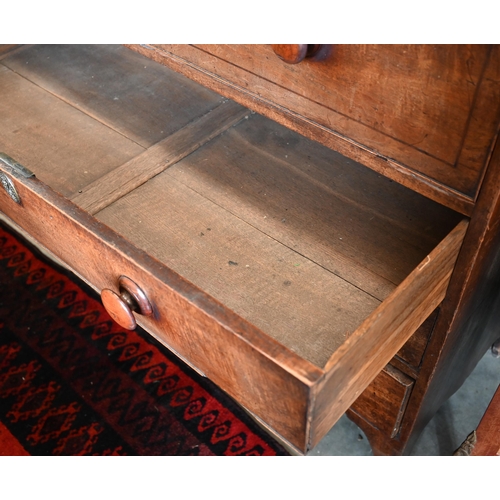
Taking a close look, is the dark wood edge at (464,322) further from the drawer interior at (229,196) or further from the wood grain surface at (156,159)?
the wood grain surface at (156,159)

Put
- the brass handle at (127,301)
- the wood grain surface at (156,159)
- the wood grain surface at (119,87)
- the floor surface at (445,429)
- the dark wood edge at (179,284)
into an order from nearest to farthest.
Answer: the dark wood edge at (179,284), the brass handle at (127,301), the wood grain surface at (156,159), the wood grain surface at (119,87), the floor surface at (445,429)

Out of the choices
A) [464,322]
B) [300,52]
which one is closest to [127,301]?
[300,52]

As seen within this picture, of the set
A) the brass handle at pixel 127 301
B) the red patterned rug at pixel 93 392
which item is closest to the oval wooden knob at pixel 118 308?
the brass handle at pixel 127 301

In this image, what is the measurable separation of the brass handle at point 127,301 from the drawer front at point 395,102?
215mm

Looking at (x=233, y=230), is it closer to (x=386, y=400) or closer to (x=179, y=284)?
(x=179, y=284)

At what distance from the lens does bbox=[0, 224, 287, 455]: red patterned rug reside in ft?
3.35

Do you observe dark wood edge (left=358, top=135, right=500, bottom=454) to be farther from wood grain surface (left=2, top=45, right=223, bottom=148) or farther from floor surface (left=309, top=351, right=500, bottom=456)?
wood grain surface (left=2, top=45, right=223, bottom=148)

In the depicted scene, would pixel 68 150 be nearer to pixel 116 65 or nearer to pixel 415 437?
pixel 116 65

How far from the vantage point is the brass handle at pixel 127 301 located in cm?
55

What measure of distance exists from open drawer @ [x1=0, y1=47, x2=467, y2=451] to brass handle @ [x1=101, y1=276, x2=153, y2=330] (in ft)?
0.04

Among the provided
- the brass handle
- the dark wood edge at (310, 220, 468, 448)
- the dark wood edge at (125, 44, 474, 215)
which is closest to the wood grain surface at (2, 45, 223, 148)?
the dark wood edge at (125, 44, 474, 215)

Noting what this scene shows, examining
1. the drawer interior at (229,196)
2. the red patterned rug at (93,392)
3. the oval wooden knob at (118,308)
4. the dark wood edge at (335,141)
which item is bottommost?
the red patterned rug at (93,392)

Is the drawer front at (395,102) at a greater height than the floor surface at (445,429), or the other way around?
the drawer front at (395,102)

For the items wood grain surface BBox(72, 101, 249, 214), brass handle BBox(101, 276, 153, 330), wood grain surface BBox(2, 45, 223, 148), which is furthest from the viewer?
wood grain surface BBox(2, 45, 223, 148)
